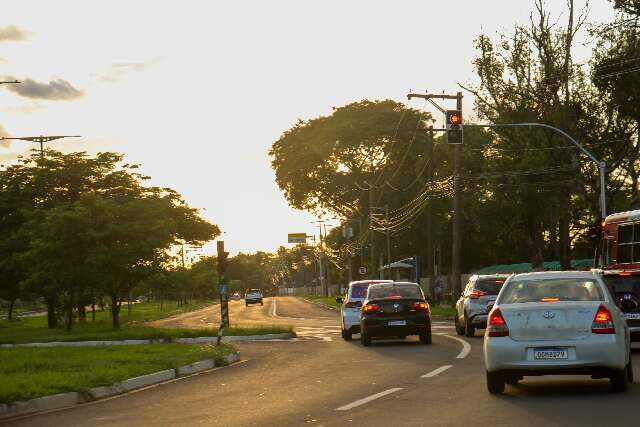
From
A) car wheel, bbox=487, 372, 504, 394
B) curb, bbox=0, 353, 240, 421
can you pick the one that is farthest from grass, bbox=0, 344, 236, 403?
car wheel, bbox=487, 372, 504, 394

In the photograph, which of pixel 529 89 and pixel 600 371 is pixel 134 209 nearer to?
pixel 529 89

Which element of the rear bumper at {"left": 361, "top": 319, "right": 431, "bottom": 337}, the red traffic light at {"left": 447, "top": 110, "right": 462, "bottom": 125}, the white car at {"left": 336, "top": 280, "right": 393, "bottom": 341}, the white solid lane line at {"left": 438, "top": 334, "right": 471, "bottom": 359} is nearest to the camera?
the white solid lane line at {"left": 438, "top": 334, "right": 471, "bottom": 359}

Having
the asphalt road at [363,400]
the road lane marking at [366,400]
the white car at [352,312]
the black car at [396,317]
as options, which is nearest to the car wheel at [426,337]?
the black car at [396,317]

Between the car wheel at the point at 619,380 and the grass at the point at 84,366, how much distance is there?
778 centimetres

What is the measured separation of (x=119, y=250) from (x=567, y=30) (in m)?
24.0

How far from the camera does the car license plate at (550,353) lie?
13719 mm

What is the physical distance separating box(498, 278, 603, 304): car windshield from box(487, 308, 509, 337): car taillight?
1.29 feet

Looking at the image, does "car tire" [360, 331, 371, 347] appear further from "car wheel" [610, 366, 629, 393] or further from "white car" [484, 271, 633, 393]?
"car wheel" [610, 366, 629, 393]

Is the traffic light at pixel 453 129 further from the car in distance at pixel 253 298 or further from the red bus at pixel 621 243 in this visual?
the car in distance at pixel 253 298

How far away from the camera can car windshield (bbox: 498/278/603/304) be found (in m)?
14.4

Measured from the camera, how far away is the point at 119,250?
157 ft

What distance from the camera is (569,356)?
13.7 metres

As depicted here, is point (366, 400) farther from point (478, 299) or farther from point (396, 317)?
point (478, 299)

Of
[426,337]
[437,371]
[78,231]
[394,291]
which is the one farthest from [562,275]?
[78,231]
